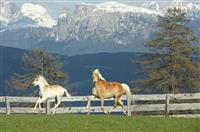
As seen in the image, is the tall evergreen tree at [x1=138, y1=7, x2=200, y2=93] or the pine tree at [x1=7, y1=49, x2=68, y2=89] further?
the pine tree at [x1=7, y1=49, x2=68, y2=89]

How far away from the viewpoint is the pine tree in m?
66.4

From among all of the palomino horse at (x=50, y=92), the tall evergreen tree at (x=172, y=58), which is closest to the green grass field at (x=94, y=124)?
the palomino horse at (x=50, y=92)

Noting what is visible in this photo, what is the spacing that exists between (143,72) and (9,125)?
38668mm

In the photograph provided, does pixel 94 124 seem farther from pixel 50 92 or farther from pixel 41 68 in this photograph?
pixel 41 68

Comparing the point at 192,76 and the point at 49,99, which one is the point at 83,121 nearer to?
the point at 49,99

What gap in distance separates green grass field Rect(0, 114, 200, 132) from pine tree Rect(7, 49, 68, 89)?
3932cm

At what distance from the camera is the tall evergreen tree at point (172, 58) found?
5572 centimetres

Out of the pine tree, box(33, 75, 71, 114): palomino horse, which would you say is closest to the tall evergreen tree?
the pine tree

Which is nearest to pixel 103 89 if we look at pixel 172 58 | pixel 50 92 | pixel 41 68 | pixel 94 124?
pixel 50 92

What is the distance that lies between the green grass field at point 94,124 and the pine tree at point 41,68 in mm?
39321

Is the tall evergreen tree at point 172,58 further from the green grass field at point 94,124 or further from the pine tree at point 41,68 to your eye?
the green grass field at point 94,124

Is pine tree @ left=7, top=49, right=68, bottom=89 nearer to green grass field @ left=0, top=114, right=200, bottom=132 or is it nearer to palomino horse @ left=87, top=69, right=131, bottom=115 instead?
palomino horse @ left=87, top=69, right=131, bottom=115

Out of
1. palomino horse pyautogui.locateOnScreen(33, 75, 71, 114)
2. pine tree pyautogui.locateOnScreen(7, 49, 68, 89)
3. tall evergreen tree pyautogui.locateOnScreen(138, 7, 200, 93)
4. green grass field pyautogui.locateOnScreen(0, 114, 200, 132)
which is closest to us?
green grass field pyautogui.locateOnScreen(0, 114, 200, 132)

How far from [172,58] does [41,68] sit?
15145 mm
